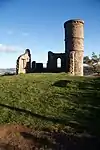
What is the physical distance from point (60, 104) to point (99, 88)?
584cm

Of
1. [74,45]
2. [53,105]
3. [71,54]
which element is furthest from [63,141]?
[74,45]

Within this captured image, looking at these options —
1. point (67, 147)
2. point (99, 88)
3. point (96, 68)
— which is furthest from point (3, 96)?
point (96, 68)

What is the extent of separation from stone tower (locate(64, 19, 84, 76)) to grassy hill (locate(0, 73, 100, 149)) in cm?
1232

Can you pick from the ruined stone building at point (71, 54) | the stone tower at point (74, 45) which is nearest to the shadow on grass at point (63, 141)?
the ruined stone building at point (71, 54)

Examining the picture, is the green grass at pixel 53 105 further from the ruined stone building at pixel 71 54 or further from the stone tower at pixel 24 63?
the ruined stone building at pixel 71 54

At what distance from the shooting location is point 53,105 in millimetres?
17078

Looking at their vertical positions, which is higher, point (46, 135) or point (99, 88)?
point (99, 88)

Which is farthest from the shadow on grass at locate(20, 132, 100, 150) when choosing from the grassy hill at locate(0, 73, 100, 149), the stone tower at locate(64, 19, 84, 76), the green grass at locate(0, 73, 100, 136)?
the stone tower at locate(64, 19, 84, 76)

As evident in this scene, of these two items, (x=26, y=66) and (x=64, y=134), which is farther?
(x=26, y=66)

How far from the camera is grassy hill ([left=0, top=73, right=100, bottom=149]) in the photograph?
44.7 ft

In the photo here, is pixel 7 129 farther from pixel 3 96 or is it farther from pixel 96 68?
pixel 96 68

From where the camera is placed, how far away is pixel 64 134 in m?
12.3

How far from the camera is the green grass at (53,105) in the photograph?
13.7 metres

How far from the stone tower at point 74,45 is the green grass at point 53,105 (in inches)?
485
